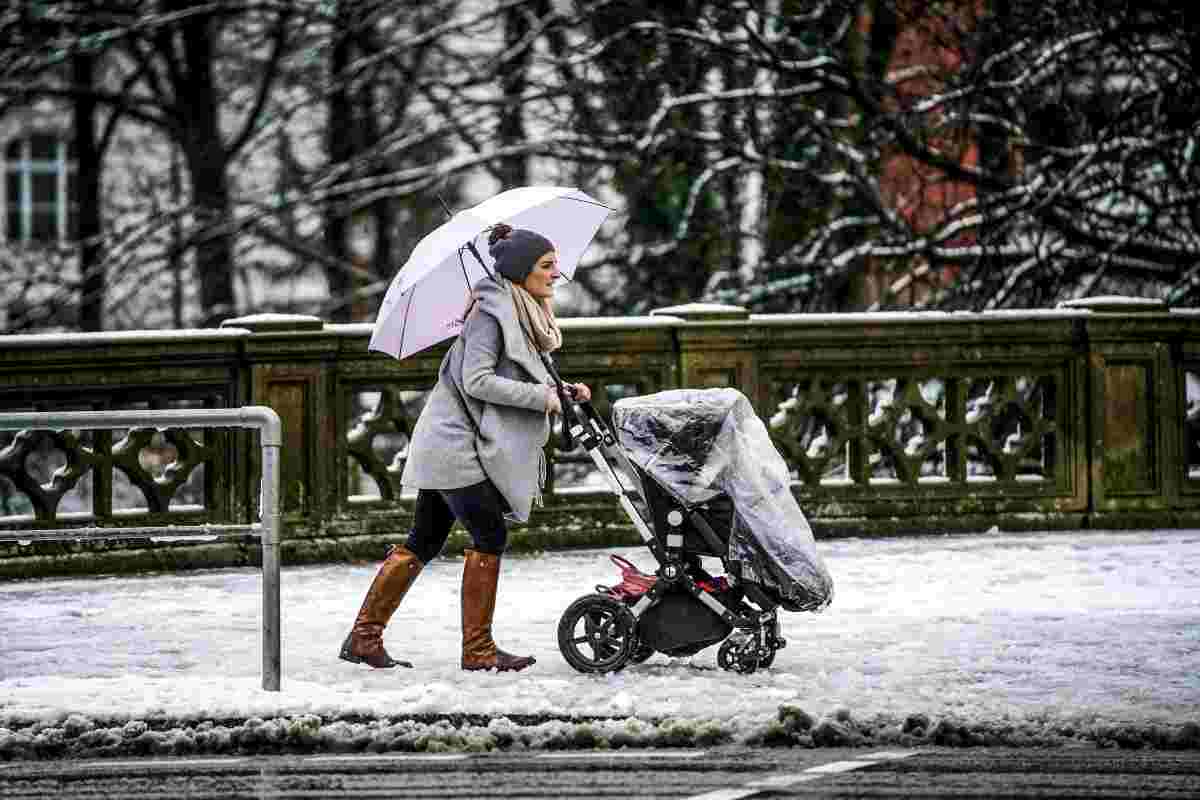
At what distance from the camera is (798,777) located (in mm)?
6824

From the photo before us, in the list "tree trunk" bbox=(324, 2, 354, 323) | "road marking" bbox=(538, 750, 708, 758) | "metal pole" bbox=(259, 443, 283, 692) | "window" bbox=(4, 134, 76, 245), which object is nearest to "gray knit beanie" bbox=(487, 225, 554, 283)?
"metal pole" bbox=(259, 443, 283, 692)

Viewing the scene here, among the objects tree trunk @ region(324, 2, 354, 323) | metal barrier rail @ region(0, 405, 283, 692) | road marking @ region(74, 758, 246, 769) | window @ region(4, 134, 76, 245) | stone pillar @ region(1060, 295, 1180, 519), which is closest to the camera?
road marking @ region(74, 758, 246, 769)

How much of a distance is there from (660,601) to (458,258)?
1.57 metres

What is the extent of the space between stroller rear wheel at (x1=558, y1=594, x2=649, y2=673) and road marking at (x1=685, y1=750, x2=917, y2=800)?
151cm

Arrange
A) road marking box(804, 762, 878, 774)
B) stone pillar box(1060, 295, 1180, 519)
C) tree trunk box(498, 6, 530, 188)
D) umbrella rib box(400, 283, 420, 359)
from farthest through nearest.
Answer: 1. tree trunk box(498, 6, 530, 188)
2. stone pillar box(1060, 295, 1180, 519)
3. umbrella rib box(400, 283, 420, 359)
4. road marking box(804, 762, 878, 774)

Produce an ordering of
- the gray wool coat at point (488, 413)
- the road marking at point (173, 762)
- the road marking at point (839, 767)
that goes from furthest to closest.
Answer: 1. the gray wool coat at point (488, 413)
2. the road marking at point (173, 762)
3. the road marking at point (839, 767)

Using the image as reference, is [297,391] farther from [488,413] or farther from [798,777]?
[798,777]

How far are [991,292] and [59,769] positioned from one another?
434 inches

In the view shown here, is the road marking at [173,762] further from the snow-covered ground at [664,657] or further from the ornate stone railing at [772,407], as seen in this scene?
the ornate stone railing at [772,407]

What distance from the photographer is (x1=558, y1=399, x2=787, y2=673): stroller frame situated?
8.53 meters

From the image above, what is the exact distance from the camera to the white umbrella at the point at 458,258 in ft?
28.4

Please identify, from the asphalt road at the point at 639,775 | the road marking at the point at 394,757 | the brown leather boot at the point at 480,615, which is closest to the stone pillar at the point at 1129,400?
the brown leather boot at the point at 480,615

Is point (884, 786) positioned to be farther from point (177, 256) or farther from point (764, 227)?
point (177, 256)

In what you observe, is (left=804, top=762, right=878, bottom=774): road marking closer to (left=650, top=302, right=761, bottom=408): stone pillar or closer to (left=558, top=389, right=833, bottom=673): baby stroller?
(left=558, top=389, right=833, bottom=673): baby stroller
